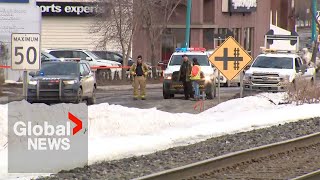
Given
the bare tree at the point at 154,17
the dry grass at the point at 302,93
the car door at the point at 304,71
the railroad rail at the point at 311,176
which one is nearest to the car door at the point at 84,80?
the dry grass at the point at 302,93

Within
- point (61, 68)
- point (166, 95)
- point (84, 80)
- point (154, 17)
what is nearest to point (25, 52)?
point (84, 80)

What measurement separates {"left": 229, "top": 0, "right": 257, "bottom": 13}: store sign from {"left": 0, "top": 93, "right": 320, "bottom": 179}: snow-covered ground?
40173mm

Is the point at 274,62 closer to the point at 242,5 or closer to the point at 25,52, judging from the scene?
the point at 25,52

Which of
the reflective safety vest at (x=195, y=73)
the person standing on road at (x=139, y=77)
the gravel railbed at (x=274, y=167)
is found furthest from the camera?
the person standing on road at (x=139, y=77)

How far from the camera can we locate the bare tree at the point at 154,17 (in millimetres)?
47750

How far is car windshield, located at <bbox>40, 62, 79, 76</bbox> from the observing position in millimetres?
29386

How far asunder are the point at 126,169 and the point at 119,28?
109 feet

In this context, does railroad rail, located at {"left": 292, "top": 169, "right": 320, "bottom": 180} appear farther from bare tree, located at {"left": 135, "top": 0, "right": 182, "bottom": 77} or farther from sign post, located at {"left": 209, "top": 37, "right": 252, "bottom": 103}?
bare tree, located at {"left": 135, "top": 0, "right": 182, "bottom": 77}

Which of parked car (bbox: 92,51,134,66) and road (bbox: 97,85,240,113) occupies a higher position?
parked car (bbox: 92,51,134,66)

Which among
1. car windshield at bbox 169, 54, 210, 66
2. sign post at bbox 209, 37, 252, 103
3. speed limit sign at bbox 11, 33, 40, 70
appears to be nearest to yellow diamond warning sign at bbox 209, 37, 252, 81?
sign post at bbox 209, 37, 252, 103

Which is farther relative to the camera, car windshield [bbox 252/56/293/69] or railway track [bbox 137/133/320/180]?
car windshield [bbox 252/56/293/69]

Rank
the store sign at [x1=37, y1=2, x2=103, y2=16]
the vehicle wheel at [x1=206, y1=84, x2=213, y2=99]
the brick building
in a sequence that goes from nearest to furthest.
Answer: the vehicle wheel at [x1=206, y1=84, x2=213, y2=99] < the store sign at [x1=37, y1=2, x2=103, y2=16] < the brick building

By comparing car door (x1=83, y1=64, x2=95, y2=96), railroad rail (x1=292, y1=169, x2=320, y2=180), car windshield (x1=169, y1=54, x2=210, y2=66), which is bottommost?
railroad rail (x1=292, y1=169, x2=320, y2=180)

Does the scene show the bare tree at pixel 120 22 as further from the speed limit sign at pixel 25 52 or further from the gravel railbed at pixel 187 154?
the speed limit sign at pixel 25 52
